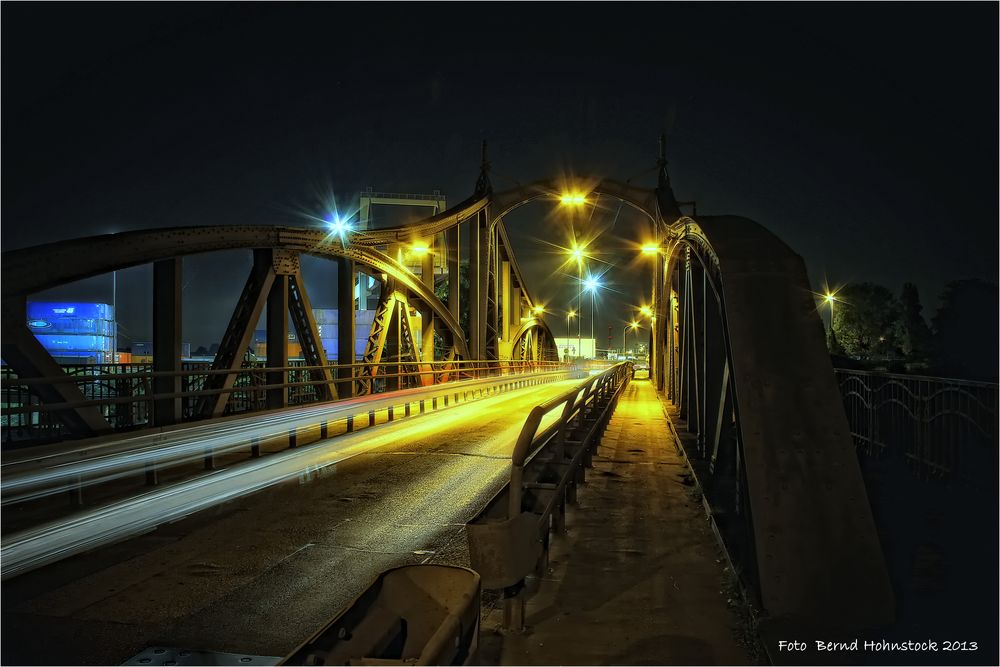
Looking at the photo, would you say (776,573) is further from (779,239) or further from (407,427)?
(407,427)

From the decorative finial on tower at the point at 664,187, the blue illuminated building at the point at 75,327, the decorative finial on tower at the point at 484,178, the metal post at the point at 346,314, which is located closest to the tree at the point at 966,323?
the decorative finial on tower at the point at 664,187

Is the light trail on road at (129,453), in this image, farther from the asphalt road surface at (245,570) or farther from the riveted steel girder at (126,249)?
the riveted steel girder at (126,249)

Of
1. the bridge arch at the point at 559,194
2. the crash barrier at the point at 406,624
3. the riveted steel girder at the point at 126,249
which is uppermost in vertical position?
the bridge arch at the point at 559,194

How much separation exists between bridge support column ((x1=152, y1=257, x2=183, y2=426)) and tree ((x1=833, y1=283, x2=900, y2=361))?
176 ft

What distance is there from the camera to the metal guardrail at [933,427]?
7457 mm

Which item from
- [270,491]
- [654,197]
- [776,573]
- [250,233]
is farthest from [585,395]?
[654,197]

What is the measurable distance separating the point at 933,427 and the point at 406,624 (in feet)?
26.3

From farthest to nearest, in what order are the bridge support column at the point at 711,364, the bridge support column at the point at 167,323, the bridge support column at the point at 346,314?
the bridge support column at the point at 346,314
the bridge support column at the point at 167,323
the bridge support column at the point at 711,364

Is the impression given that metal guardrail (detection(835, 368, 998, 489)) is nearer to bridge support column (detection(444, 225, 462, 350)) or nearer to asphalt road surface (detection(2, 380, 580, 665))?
asphalt road surface (detection(2, 380, 580, 665))

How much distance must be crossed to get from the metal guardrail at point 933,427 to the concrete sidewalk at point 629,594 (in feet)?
9.81

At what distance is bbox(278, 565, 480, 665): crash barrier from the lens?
260cm

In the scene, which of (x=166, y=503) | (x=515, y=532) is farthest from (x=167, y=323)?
(x=515, y=532)

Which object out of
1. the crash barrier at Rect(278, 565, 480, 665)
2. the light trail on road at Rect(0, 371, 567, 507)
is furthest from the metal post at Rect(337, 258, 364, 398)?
the crash barrier at Rect(278, 565, 480, 665)

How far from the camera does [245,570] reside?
5473 mm
